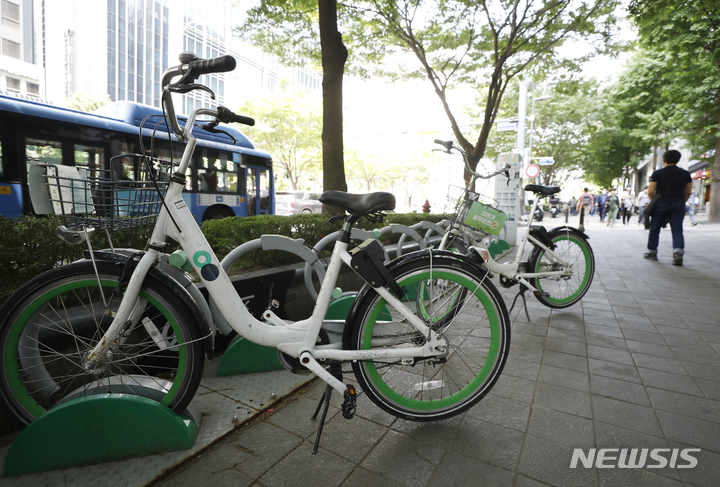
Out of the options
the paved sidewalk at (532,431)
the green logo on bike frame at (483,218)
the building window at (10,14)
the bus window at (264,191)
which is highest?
the building window at (10,14)

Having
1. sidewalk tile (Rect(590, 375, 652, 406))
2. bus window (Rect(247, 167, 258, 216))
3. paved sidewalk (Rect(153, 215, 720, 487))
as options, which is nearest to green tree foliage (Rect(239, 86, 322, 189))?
bus window (Rect(247, 167, 258, 216))

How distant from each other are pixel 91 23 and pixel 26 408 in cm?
3717

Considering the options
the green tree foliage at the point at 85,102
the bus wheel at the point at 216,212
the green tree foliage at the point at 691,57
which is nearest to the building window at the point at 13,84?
the green tree foliage at the point at 85,102

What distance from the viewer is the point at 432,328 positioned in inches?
80.4

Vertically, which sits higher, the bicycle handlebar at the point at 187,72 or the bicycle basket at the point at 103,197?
the bicycle handlebar at the point at 187,72

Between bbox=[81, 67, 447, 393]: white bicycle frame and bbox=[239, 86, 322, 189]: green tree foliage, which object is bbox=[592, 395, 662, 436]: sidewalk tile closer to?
bbox=[81, 67, 447, 393]: white bicycle frame

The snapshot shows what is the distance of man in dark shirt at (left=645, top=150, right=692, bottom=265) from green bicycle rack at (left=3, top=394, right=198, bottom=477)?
7.94 metres

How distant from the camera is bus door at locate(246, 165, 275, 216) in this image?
12125 mm

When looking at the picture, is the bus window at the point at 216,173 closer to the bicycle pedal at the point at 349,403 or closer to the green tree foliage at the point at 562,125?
the bicycle pedal at the point at 349,403

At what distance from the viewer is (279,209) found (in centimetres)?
2331

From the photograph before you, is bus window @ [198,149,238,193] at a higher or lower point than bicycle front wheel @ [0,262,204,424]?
higher

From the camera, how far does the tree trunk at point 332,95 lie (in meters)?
5.90

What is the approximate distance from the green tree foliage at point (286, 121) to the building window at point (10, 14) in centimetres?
1373

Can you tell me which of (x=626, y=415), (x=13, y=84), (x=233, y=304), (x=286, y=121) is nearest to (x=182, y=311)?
(x=233, y=304)
